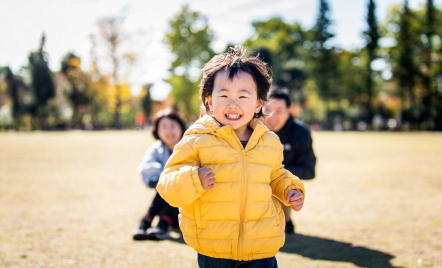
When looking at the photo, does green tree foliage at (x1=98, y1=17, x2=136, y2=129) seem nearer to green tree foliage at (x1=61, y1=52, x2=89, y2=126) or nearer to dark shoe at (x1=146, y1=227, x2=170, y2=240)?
green tree foliage at (x1=61, y1=52, x2=89, y2=126)

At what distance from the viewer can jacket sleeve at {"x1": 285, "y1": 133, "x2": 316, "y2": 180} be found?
15.7ft

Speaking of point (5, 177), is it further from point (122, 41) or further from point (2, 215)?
point (122, 41)

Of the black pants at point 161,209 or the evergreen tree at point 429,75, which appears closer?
the black pants at point 161,209

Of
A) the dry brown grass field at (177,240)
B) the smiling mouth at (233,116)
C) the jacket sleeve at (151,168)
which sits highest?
the smiling mouth at (233,116)

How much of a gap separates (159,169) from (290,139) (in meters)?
1.64

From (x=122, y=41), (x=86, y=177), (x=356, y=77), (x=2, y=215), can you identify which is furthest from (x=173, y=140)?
(x=356, y=77)

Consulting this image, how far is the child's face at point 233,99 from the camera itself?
96.4 inches

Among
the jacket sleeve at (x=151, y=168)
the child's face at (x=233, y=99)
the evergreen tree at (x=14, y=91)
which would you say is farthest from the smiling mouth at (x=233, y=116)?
the evergreen tree at (x=14, y=91)

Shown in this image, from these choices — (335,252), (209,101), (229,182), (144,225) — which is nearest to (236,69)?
(209,101)

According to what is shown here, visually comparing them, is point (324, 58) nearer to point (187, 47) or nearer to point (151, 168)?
point (187, 47)

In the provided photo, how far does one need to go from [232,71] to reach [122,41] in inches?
1875

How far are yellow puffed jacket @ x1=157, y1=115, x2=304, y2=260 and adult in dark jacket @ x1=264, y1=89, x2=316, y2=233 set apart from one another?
2.44 m

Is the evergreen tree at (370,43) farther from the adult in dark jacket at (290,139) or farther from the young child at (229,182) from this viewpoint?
the young child at (229,182)

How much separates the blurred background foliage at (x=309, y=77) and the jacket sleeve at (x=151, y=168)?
128 ft
